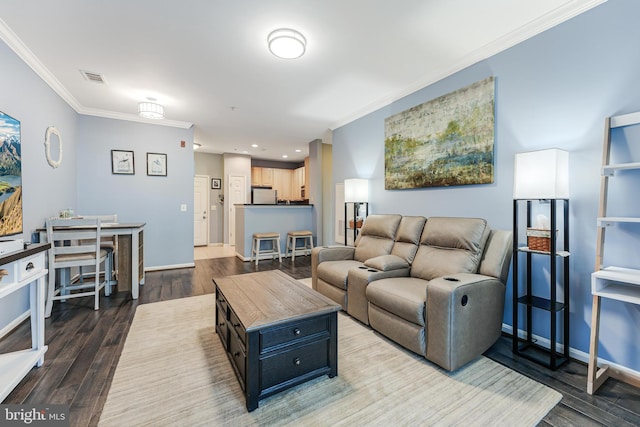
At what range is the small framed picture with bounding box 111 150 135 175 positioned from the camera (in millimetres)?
4387

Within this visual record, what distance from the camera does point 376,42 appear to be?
8.02 ft

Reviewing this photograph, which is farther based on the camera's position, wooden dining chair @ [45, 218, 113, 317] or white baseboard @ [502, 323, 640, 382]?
wooden dining chair @ [45, 218, 113, 317]

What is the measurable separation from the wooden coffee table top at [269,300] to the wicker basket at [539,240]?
5.07 feet

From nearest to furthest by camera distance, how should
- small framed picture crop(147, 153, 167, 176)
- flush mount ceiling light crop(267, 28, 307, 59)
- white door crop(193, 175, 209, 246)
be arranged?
flush mount ceiling light crop(267, 28, 307, 59), small framed picture crop(147, 153, 167, 176), white door crop(193, 175, 209, 246)

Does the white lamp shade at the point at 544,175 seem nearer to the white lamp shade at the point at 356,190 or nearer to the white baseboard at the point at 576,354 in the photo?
the white baseboard at the point at 576,354

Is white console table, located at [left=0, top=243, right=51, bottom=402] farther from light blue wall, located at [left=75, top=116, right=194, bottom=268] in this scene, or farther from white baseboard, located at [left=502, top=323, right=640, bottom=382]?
white baseboard, located at [left=502, top=323, right=640, bottom=382]

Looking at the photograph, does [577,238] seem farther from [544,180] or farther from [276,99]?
[276,99]

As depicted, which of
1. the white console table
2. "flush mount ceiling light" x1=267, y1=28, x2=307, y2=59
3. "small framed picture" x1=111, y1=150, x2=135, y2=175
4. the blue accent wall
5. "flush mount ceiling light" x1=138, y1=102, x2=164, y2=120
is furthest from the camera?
"small framed picture" x1=111, y1=150, x2=135, y2=175

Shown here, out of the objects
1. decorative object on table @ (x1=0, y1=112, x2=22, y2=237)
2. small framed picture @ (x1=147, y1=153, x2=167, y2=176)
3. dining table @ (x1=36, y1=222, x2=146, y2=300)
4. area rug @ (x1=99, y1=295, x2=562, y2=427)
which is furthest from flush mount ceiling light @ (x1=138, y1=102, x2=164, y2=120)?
area rug @ (x1=99, y1=295, x2=562, y2=427)

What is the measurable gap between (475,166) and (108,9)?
336 cm

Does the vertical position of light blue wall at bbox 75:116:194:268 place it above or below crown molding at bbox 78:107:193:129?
below

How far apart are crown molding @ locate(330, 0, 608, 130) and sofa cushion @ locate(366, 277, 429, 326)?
220 centimetres

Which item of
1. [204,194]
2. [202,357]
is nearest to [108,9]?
[202,357]

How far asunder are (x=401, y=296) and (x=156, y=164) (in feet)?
14.9
